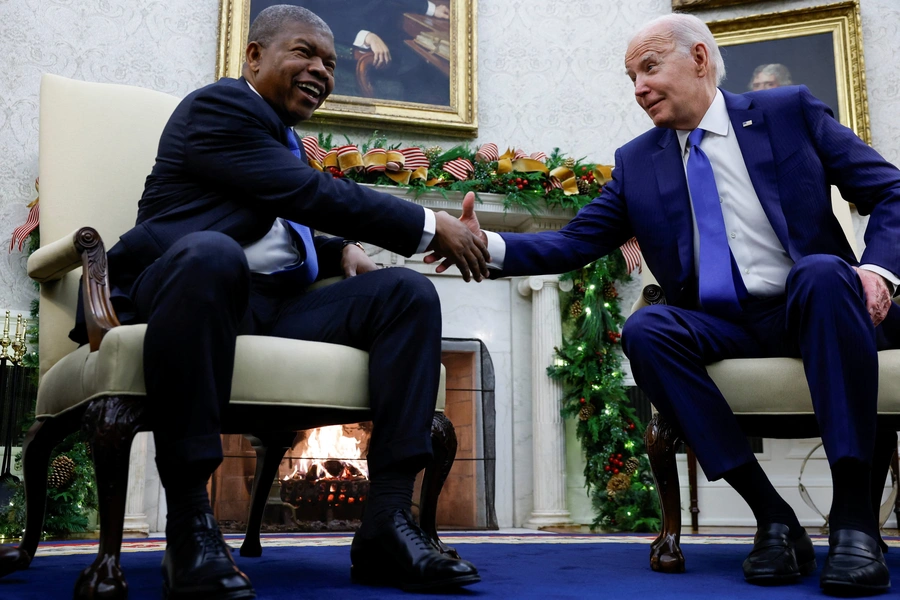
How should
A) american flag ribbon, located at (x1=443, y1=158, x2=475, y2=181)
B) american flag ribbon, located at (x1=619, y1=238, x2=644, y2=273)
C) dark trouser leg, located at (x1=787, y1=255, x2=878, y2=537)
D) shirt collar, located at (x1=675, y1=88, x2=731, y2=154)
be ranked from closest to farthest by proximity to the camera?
1. dark trouser leg, located at (x1=787, y1=255, x2=878, y2=537)
2. shirt collar, located at (x1=675, y1=88, x2=731, y2=154)
3. american flag ribbon, located at (x1=443, y1=158, x2=475, y2=181)
4. american flag ribbon, located at (x1=619, y1=238, x2=644, y2=273)

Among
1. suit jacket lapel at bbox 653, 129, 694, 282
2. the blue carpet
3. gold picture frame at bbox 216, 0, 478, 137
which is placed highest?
→ gold picture frame at bbox 216, 0, 478, 137

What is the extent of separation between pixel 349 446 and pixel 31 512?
240 cm

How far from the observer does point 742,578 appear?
155 centimetres

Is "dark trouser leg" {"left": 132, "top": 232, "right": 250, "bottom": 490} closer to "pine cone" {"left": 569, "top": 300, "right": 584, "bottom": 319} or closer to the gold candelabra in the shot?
the gold candelabra

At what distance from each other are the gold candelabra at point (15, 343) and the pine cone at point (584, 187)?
105 inches

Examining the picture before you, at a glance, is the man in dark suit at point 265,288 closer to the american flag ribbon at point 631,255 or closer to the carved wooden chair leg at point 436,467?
the carved wooden chair leg at point 436,467

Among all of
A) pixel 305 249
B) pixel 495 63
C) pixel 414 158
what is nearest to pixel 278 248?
pixel 305 249

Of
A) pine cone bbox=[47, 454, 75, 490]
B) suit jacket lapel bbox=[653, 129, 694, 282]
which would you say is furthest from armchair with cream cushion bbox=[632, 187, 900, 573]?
pine cone bbox=[47, 454, 75, 490]

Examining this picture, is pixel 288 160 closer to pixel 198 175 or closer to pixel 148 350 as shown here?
pixel 198 175

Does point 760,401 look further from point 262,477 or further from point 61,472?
point 61,472

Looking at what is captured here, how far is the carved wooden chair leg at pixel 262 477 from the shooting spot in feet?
6.76

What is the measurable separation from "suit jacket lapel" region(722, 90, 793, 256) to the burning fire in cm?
264

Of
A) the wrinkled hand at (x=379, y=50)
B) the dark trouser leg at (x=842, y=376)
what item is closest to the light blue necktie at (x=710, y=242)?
the dark trouser leg at (x=842, y=376)

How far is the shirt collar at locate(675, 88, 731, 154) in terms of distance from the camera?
1991 mm
